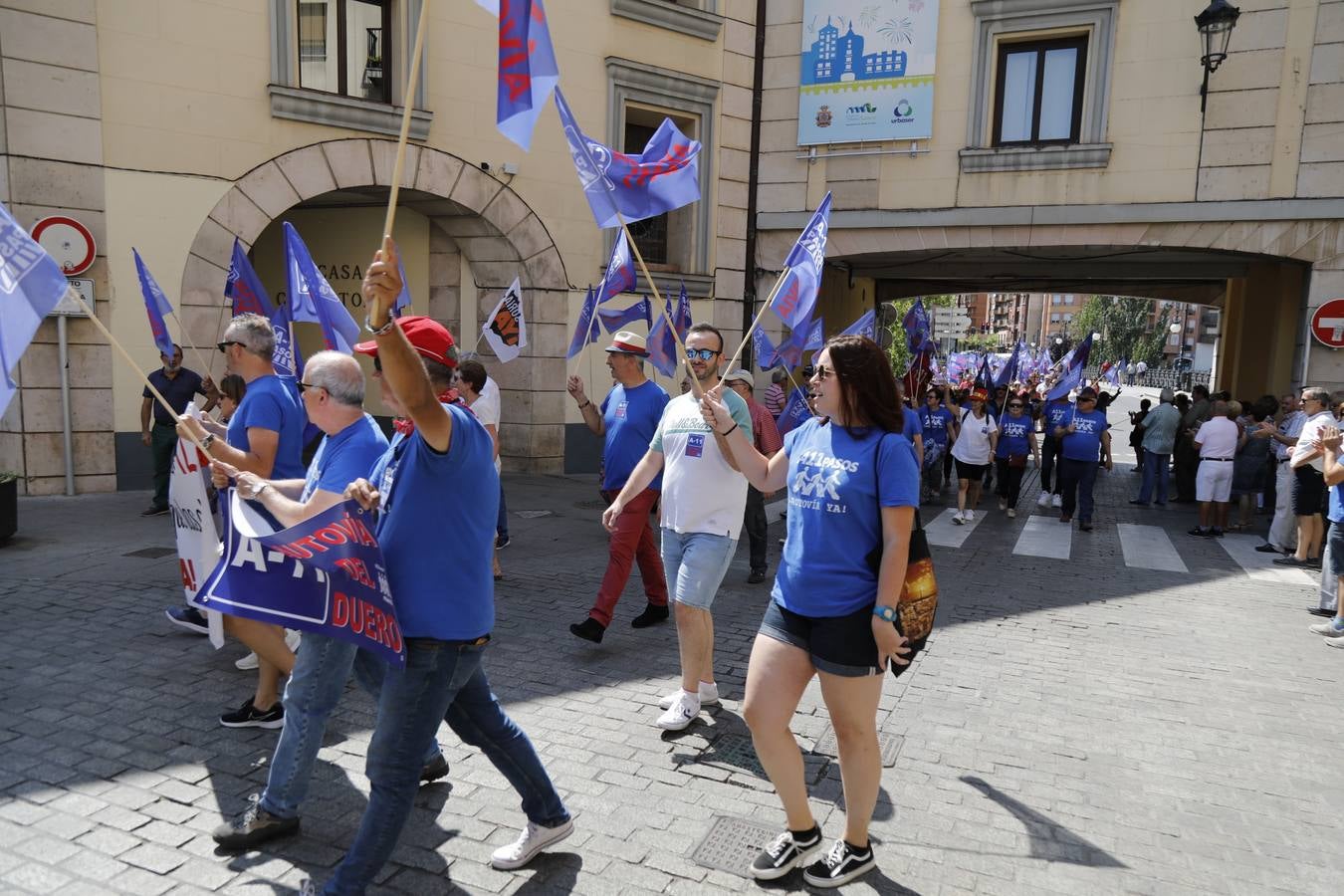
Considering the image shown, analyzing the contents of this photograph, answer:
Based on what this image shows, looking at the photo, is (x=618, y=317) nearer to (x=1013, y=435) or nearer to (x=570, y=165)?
(x=570, y=165)

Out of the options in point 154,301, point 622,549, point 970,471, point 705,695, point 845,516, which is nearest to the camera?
point 845,516

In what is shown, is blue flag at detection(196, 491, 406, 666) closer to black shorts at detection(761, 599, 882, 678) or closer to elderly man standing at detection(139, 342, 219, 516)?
black shorts at detection(761, 599, 882, 678)

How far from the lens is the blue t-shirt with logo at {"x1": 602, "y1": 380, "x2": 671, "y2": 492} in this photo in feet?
20.3

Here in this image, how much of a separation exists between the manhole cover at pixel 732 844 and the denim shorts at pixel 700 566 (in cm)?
109

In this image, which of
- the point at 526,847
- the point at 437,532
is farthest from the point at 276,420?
the point at 526,847

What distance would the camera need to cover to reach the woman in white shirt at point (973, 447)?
1185 centimetres

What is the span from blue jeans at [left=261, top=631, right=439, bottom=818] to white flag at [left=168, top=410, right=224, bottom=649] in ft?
3.94

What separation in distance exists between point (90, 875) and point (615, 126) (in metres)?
12.6

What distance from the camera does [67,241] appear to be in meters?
9.80

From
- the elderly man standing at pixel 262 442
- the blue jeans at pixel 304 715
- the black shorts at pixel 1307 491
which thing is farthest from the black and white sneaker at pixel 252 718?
the black shorts at pixel 1307 491

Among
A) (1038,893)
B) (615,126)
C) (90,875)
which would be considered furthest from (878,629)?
(615,126)

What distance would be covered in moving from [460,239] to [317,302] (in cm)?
869

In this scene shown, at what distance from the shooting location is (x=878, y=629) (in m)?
2.96

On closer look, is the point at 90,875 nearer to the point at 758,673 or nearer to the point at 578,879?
the point at 578,879
